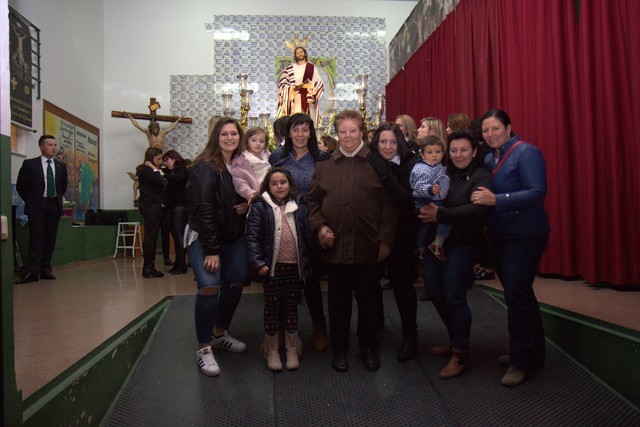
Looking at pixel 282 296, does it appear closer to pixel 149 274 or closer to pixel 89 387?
pixel 89 387

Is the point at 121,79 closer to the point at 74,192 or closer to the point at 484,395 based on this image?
the point at 74,192

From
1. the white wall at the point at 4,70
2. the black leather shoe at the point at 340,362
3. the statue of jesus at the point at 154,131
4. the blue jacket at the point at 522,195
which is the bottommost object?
the black leather shoe at the point at 340,362

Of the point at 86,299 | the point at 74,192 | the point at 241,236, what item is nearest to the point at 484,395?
the point at 241,236

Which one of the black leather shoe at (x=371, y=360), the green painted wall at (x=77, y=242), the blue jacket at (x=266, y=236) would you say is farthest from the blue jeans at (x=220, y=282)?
the green painted wall at (x=77, y=242)

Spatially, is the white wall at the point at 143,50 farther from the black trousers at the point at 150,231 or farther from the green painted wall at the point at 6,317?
the green painted wall at the point at 6,317

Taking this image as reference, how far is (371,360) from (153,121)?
25.7 feet

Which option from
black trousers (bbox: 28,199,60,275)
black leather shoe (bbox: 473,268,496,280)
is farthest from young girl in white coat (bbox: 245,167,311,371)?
black trousers (bbox: 28,199,60,275)

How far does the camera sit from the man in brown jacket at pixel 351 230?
7.84 ft

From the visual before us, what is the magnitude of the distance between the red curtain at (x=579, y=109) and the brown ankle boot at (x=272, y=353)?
2557 mm

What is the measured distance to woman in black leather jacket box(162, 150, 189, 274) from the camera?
496 centimetres

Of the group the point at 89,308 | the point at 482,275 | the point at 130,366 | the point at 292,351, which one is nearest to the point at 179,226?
the point at 89,308

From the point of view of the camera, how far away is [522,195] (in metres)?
2.07

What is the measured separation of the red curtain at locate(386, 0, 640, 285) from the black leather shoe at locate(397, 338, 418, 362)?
1.83m

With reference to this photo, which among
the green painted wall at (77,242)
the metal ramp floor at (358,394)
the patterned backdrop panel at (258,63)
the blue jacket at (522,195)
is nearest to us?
the metal ramp floor at (358,394)
